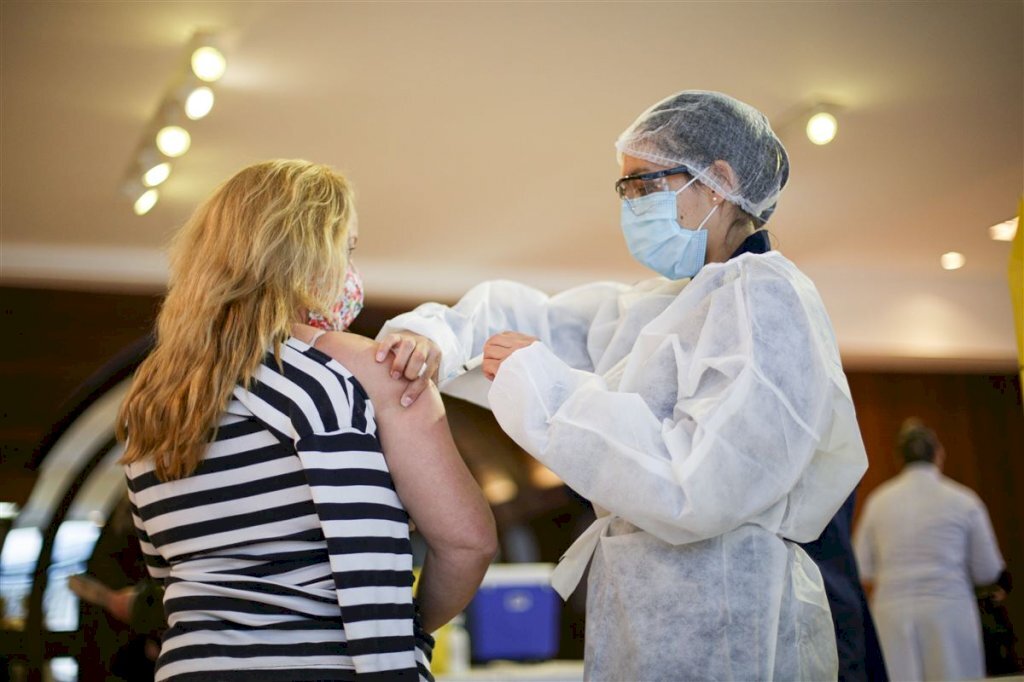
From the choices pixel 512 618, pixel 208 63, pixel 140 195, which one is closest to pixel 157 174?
pixel 140 195

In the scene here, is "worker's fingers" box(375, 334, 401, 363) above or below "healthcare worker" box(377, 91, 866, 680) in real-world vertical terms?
above

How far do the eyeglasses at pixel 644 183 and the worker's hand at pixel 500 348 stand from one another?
322 millimetres

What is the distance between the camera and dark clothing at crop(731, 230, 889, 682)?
1.35 meters

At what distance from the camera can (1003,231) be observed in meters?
4.57

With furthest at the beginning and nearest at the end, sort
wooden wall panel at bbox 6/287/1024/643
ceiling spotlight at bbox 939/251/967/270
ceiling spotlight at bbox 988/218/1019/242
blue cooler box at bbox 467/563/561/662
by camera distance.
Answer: ceiling spotlight at bbox 939/251/967/270 < wooden wall panel at bbox 6/287/1024/643 < ceiling spotlight at bbox 988/218/1019/242 < blue cooler box at bbox 467/563/561/662

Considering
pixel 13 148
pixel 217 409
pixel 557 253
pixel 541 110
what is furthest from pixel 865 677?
pixel 557 253

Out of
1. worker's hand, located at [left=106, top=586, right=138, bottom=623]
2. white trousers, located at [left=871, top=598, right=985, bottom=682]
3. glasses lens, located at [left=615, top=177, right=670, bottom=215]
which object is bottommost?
white trousers, located at [left=871, top=598, right=985, bottom=682]

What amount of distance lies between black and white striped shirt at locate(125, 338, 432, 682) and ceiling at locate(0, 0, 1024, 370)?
1.73 m

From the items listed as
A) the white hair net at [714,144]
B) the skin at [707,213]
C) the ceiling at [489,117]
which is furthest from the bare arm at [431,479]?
the ceiling at [489,117]

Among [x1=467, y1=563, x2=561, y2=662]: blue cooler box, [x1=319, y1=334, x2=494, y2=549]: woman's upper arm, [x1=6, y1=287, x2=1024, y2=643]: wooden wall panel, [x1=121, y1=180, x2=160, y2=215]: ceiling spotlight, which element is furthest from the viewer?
[x1=6, y1=287, x2=1024, y2=643]: wooden wall panel

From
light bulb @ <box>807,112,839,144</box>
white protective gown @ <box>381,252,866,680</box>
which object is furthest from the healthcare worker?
light bulb @ <box>807,112,839,144</box>

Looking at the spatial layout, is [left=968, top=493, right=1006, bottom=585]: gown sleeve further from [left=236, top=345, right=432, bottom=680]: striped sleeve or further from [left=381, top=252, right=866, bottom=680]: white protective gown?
[left=236, top=345, right=432, bottom=680]: striped sleeve

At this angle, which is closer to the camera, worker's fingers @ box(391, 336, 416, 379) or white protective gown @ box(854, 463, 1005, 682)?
worker's fingers @ box(391, 336, 416, 379)

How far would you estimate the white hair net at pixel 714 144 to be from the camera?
1509 millimetres
